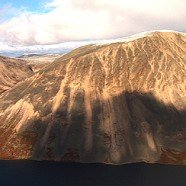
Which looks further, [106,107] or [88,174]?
[106,107]

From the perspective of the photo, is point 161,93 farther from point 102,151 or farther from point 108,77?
point 102,151

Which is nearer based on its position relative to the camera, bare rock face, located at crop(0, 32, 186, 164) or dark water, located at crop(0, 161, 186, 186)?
dark water, located at crop(0, 161, 186, 186)

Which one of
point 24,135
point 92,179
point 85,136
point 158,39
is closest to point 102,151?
point 85,136

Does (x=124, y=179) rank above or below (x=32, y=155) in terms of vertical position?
above

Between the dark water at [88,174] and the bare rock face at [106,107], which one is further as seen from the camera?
the bare rock face at [106,107]
